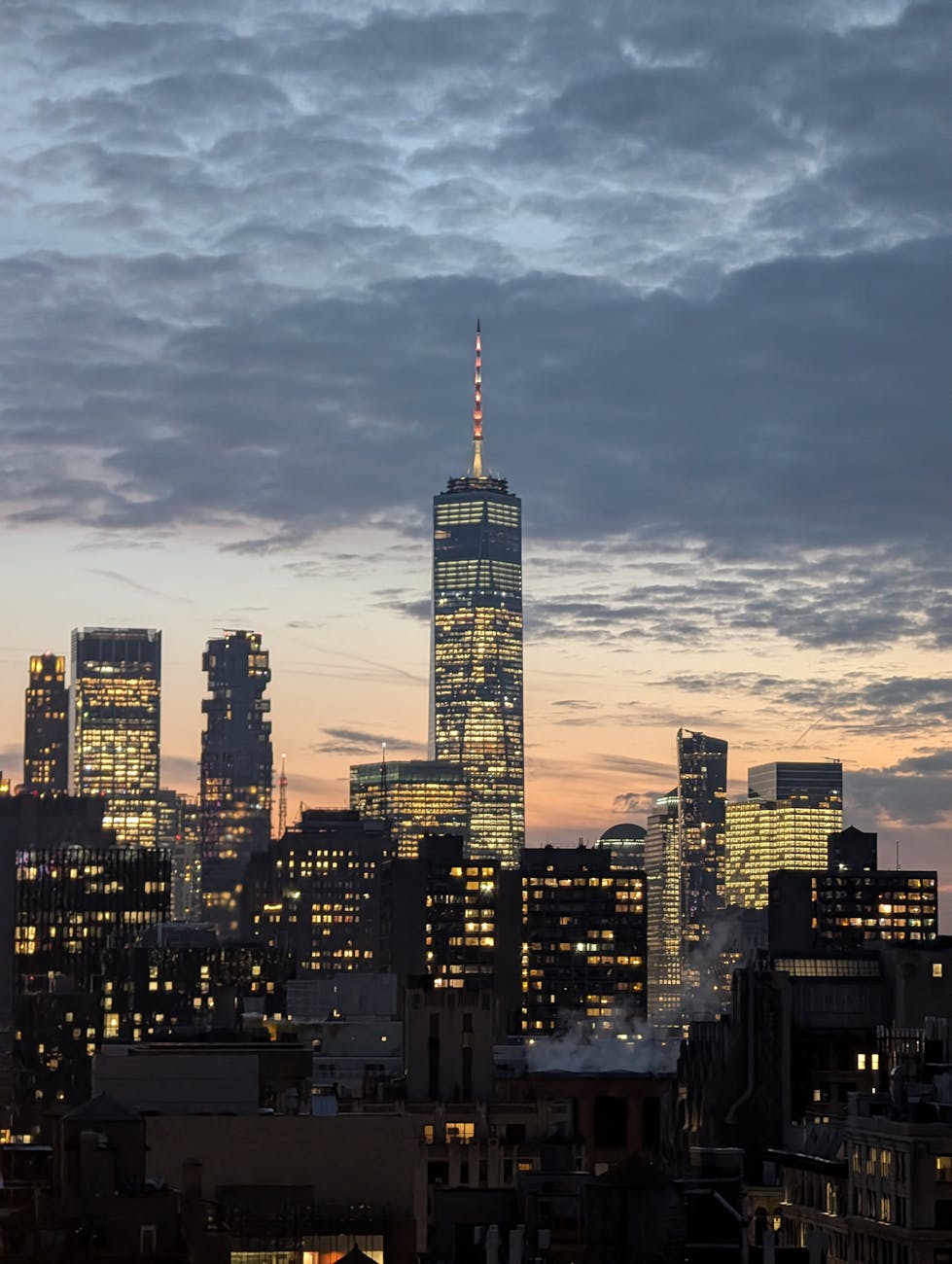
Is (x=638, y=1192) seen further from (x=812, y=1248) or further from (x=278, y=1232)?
(x=278, y=1232)

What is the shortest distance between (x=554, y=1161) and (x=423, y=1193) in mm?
20218

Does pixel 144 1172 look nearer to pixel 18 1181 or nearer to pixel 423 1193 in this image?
pixel 18 1181

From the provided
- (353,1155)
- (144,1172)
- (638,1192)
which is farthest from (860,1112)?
(638,1192)

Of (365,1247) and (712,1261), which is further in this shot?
(365,1247)

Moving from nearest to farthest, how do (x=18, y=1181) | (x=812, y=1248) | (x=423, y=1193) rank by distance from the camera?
(x=812, y=1248) → (x=18, y=1181) → (x=423, y=1193)

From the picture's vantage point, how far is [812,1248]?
121 m

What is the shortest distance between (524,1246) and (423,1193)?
1416 inches

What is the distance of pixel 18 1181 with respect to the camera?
427 ft

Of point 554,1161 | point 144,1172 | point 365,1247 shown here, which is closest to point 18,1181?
point 144,1172

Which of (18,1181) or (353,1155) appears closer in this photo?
(18,1181)

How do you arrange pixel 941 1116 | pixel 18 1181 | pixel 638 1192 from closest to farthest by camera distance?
pixel 638 1192, pixel 18 1181, pixel 941 1116

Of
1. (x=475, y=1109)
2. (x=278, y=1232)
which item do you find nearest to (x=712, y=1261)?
(x=278, y=1232)

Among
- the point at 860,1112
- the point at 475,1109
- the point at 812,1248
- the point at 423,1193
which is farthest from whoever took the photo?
the point at 475,1109

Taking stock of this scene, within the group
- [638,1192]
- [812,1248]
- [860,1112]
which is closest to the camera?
[638,1192]
